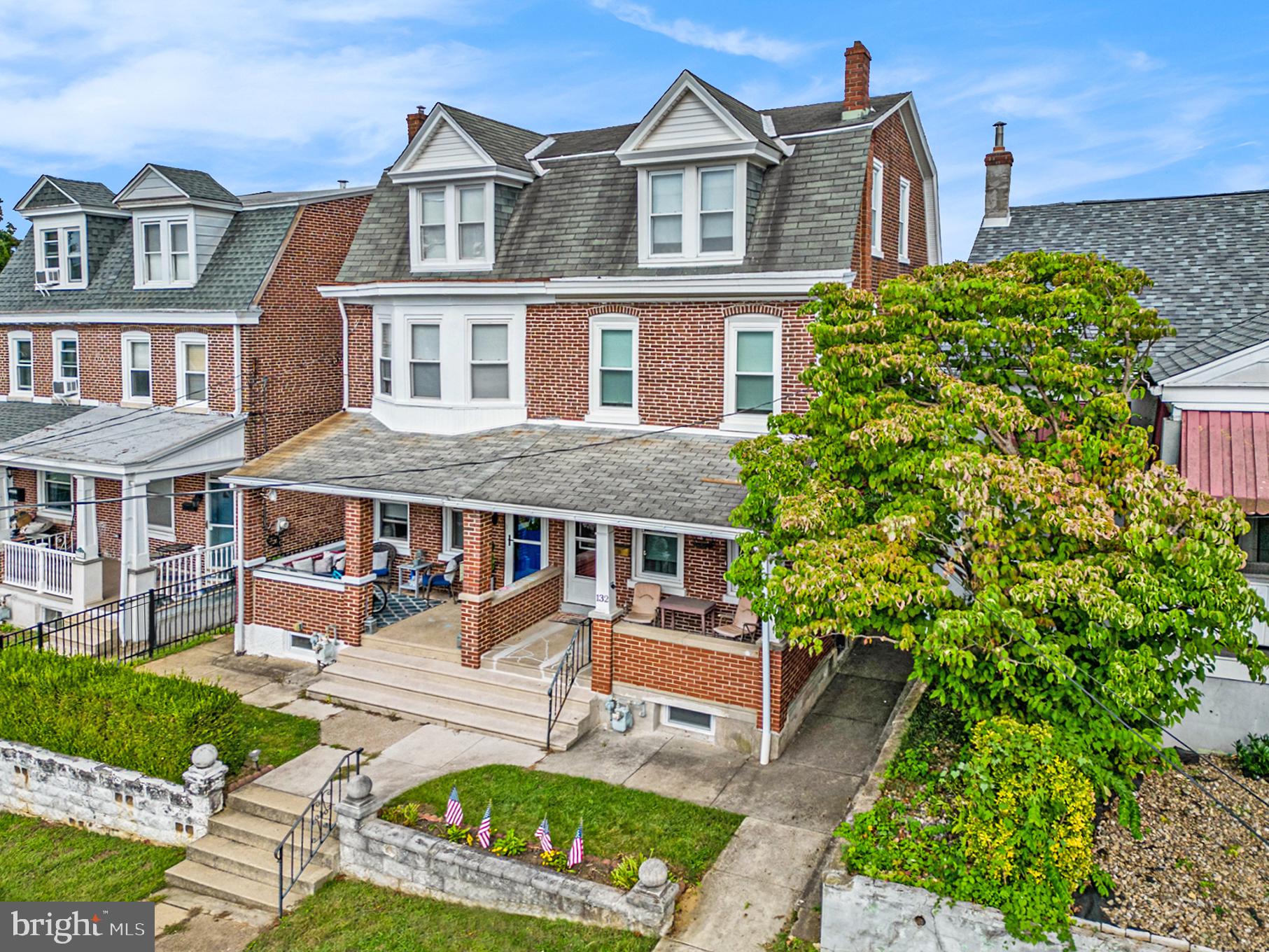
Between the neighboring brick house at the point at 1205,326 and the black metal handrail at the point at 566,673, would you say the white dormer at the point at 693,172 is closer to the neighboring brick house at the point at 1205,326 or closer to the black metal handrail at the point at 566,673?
the neighboring brick house at the point at 1205,326

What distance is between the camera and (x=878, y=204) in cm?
1866

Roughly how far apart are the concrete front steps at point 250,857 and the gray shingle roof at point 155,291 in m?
13.0

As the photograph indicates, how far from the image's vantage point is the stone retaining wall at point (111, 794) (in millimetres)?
12664

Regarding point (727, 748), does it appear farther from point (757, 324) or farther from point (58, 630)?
point (58, 630)

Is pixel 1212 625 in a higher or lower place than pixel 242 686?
higher

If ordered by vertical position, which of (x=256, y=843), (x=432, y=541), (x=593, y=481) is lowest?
(x=256, y=843)

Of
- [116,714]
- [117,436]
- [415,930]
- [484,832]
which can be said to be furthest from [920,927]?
[117,436]

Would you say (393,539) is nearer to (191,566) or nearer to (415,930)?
(191,566)

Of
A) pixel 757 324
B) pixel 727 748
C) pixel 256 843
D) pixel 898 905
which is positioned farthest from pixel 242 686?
pixel 898 905

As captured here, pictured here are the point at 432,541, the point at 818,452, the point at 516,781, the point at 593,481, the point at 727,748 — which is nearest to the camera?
the point at 818,452

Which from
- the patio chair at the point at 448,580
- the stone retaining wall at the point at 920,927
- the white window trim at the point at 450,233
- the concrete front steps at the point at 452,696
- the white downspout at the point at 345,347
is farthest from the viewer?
the white downspout at the point at 345,347

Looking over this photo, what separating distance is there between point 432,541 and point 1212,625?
15.1m

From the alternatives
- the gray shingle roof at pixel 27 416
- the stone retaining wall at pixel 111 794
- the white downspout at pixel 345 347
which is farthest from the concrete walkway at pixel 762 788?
the gray shingle roof at pixel 27 416

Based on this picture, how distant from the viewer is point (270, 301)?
22.6 m
